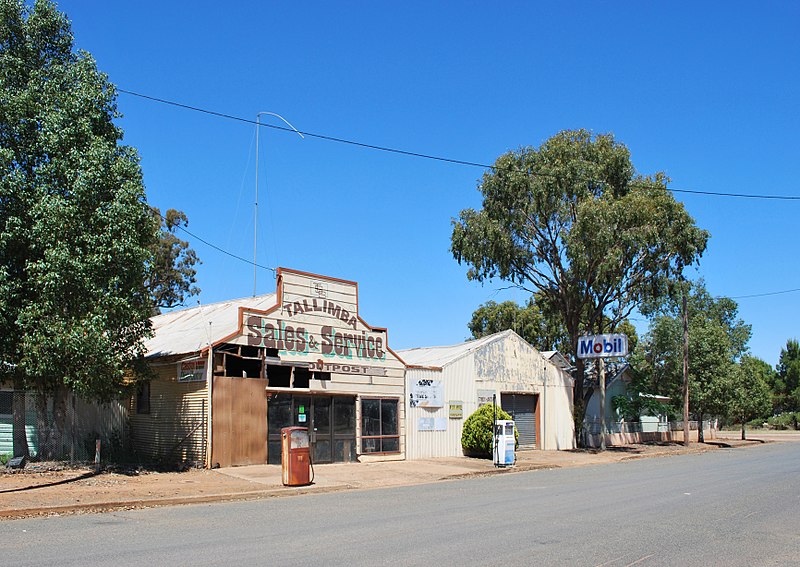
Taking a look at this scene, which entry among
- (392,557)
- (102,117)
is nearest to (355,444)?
(102,117)

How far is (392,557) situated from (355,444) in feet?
54.8

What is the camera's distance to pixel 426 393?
2834 centimetres

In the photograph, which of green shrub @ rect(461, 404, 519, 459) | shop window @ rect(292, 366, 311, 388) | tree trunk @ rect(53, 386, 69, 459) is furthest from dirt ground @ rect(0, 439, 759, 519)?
shop window @ rect(292, 366, 311, 388)

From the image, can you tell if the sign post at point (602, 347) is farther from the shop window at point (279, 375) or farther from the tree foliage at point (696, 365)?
the shop window at point (279, 375)

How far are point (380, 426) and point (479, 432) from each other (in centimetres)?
418

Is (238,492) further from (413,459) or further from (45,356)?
(413,459)

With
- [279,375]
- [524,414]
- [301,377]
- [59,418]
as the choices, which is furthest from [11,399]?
[524,414]

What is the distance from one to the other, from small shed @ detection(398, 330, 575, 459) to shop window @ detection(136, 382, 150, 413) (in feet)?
30.0

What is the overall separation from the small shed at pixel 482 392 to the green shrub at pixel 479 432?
0.46 m

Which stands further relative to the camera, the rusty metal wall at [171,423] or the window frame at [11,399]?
the rusty metal wall at [171,423]

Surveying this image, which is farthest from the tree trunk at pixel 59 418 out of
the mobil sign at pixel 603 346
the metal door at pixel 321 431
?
the mobil sign at pixel 603 346

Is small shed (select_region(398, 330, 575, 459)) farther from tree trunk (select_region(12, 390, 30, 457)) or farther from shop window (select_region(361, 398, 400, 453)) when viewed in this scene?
tree trunk (select_region(12, 390, 30, 457))

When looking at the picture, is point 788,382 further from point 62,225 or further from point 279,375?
point 62,225

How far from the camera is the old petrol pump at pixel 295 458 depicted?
18.5 metres
